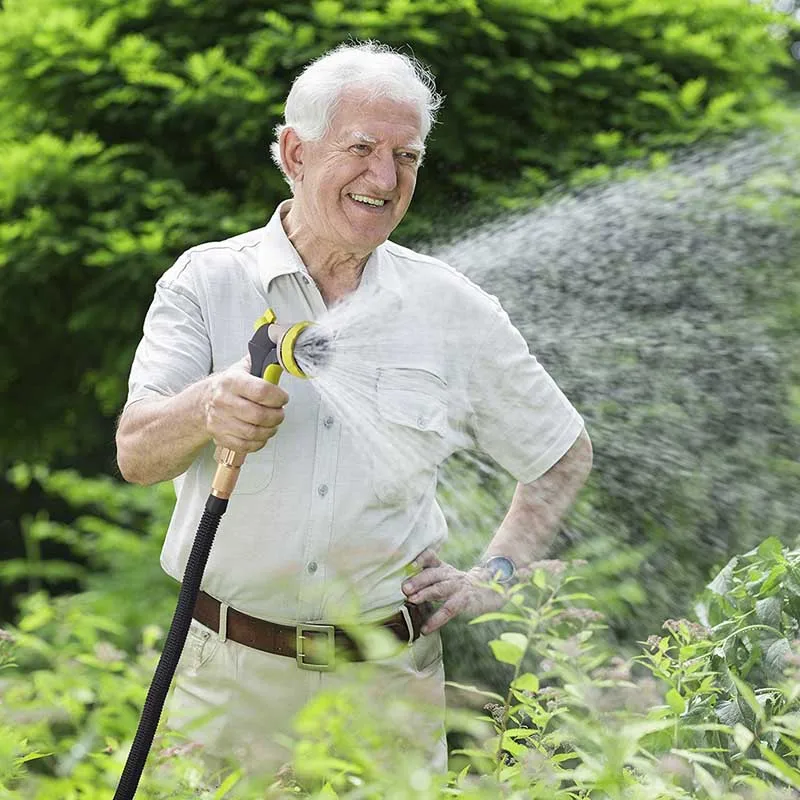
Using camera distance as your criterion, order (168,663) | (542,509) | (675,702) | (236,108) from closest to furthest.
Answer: (675,702), (168,663), (542,509), (236,108)

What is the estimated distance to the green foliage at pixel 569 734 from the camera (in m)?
1.41

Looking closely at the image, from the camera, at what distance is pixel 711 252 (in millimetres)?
4504

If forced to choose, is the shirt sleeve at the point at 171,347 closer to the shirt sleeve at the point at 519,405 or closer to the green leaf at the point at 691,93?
the shirt sleeve at the point at 519,405

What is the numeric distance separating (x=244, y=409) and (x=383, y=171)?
30.5 inches

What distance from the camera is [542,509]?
2.84 m

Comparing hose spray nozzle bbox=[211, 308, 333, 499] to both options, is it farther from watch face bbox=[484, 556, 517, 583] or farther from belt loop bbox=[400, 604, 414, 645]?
watch face bbox=[484, 556, 517, 583]

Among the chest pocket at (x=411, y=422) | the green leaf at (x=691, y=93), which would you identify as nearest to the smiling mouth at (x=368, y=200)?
the chest pocket at (x=411, y=422)

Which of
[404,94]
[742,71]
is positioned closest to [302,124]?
[404,94]

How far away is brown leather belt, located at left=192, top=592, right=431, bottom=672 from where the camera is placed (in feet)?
8.41

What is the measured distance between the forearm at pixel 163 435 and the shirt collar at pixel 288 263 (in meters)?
0.42

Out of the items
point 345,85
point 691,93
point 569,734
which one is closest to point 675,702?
point 569,734

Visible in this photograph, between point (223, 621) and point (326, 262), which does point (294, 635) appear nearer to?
point (223, 621)

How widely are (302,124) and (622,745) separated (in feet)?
5.43

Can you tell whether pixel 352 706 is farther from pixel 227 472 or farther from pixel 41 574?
pixel 41 574
